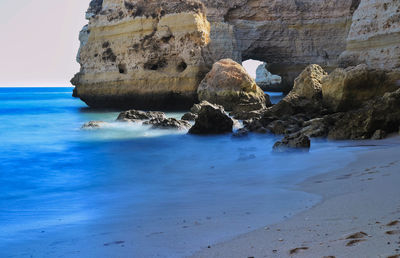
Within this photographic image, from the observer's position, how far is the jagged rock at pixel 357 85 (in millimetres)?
9586

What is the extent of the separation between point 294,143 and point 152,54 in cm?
1128

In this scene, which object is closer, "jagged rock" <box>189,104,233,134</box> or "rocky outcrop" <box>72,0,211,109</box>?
"jagged rock" <box>189,104,233,134</box>

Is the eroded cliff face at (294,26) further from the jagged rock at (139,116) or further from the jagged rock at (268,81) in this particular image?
the jagged rock at (268,81)

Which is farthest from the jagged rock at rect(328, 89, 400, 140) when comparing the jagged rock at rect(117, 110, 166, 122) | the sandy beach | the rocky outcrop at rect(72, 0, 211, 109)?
the rocky outcrop at rect(72, 0, 211, 109)

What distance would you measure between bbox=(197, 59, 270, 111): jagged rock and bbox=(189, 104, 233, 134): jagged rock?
4.92m

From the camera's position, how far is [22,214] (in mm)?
4145

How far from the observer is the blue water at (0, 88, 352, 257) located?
2.89m

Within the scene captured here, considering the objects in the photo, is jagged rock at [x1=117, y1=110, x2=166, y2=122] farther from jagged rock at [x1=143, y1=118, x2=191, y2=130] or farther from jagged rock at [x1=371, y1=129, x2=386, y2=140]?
jagged rock at [x1=371, y1=129, x2=386, y2=140]

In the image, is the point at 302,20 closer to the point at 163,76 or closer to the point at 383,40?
the point at 163,76

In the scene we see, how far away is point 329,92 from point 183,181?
5.90 m

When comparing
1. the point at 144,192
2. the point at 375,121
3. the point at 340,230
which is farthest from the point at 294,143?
the point at 340,230

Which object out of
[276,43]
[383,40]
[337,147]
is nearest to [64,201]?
[337,147]

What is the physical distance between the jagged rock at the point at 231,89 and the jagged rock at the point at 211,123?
4.92m

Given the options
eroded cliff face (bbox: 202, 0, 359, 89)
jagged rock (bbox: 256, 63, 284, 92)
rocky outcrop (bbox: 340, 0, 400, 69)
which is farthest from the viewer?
jagged rock (bbox: 256, 63, 284, 92)
